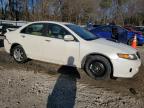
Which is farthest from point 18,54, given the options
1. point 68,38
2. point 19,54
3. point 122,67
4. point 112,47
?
point 122,67

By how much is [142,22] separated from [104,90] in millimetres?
47441

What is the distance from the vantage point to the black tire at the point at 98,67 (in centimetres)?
645

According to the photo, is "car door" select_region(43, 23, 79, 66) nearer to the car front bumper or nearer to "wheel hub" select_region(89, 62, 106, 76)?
"wheel hub" select_region(89, 62, 106, 76)

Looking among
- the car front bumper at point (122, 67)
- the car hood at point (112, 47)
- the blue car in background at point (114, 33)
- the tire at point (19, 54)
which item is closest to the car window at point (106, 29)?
the blue car in background at point (114, 33)

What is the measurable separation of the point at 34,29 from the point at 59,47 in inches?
50.4

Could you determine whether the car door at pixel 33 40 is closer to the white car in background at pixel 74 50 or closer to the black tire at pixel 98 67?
the white car in background at pixel 74 50

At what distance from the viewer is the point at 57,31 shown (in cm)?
731

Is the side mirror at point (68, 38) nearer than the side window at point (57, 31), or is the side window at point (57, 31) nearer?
the side mirror at point (68, 38)

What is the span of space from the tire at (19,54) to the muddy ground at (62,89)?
47 cm

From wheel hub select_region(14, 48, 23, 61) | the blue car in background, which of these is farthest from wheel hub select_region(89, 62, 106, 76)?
the blue car in background

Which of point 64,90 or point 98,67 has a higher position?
point 98,67

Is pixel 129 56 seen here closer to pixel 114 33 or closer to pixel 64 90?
pixel 64 90

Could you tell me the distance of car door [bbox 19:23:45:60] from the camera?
24.7 feet

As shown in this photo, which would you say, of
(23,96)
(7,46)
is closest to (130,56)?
(23,96)
